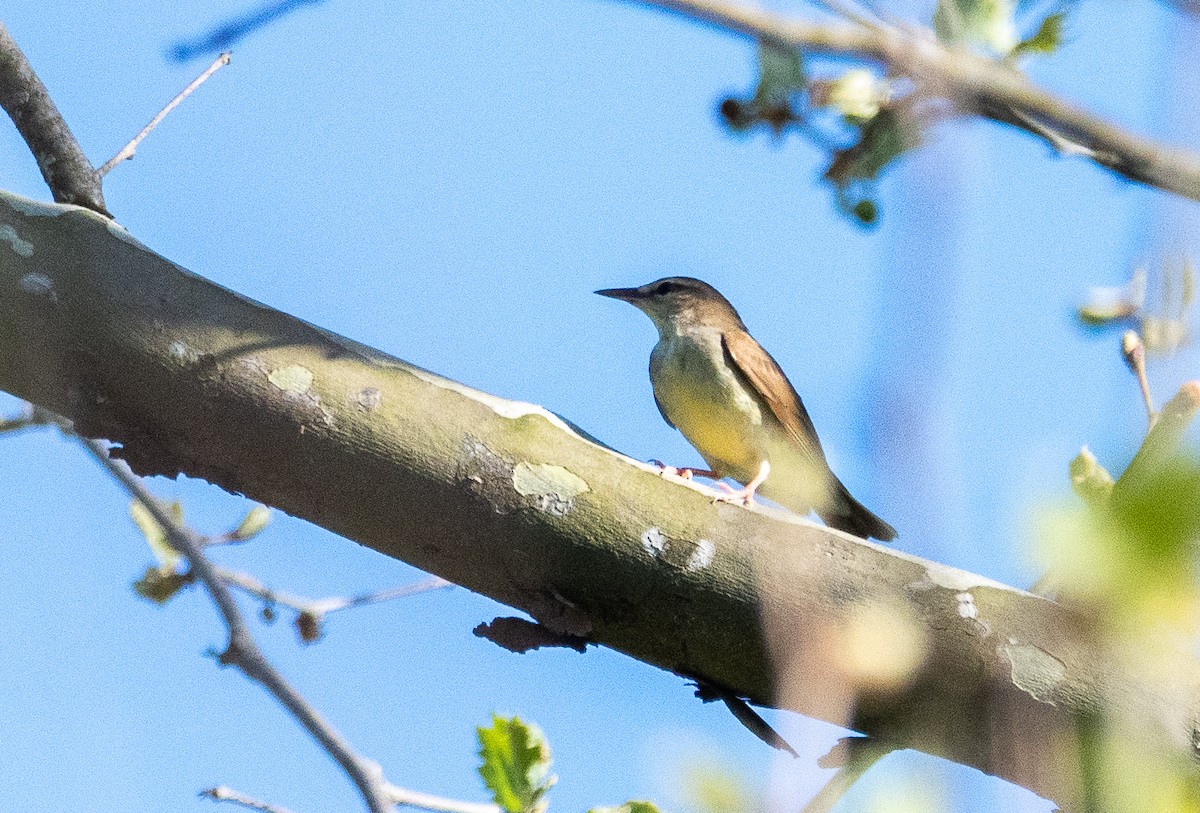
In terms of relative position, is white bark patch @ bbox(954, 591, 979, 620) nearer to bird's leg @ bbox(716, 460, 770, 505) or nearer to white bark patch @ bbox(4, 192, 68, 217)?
bird's leg @ bbox(716, 460, 770, 505)

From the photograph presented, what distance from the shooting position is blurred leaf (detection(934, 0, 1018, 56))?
277 cm

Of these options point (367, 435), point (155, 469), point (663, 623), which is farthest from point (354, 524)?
point (663, 623)

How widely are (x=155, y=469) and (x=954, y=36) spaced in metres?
2.19

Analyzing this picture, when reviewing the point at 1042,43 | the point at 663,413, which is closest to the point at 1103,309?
the point at 1042,43

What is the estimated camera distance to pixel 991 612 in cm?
312

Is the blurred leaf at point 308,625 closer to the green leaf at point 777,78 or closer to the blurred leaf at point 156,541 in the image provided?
the blurred leaf at point 156,541

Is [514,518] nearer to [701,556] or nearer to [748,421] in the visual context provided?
[701,556]

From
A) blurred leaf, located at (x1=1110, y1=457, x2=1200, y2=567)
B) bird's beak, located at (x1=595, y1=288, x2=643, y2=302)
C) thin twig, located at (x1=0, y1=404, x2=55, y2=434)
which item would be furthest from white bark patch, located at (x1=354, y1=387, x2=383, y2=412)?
bird's beak, located at (x1=595, y1=288, x2=643, y2=302)

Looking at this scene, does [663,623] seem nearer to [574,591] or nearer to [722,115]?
[574,591]

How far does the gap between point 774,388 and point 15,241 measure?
146 inches

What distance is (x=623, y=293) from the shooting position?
7.18 metres

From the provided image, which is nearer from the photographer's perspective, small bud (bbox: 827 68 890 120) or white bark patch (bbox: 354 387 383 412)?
white bark patch (bbox: 354 387 383 412)

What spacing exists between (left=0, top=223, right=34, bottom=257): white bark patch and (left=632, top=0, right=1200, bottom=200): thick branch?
242 centimetres

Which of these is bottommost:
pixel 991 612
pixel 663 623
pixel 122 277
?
pixel 663 623
